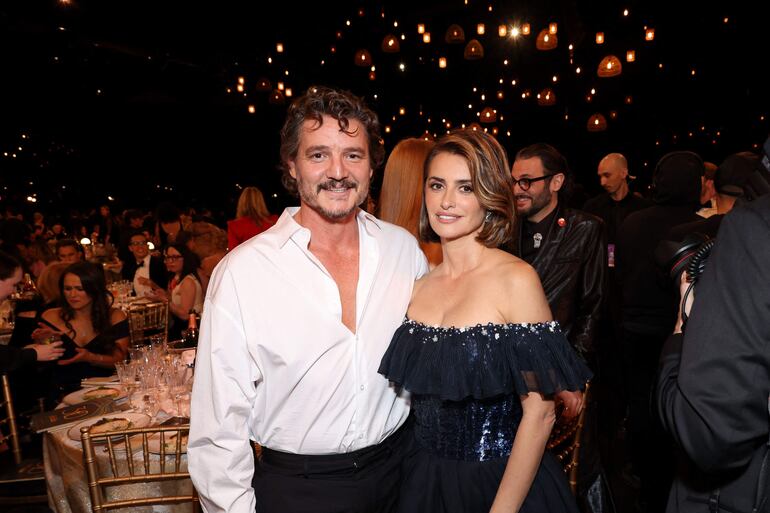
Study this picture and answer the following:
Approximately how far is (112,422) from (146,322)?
2.51m

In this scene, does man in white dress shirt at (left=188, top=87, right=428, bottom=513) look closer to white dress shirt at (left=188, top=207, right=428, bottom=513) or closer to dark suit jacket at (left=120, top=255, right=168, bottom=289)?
white dress shirt at (left=188, top=207, right=428, bottom=513)

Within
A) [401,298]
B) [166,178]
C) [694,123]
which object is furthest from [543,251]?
[166,178]

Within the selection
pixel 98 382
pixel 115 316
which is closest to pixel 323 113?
pixel 98 382

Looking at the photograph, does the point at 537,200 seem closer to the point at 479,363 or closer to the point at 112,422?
the point at 479,363

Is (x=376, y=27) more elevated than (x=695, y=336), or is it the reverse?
(x=376, y=27)

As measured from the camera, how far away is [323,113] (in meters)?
1.91

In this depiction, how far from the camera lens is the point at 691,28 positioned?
10234mm

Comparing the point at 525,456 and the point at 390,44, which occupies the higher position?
the point at 390,44

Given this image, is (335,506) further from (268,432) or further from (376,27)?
(376,27)

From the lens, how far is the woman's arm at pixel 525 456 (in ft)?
5.23

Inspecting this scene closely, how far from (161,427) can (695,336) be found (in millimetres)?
1908

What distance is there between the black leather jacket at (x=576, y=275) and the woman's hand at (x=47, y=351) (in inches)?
118

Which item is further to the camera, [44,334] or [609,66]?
[609,66]

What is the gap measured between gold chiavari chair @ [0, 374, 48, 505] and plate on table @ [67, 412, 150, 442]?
0.80 m
